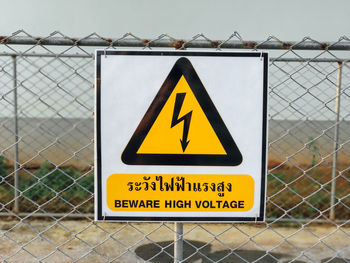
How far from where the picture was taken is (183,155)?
1.43 metres

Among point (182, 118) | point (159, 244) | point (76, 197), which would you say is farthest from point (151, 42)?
point (76, 197)

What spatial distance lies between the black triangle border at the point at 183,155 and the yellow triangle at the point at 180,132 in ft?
0.05

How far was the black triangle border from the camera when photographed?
141 cm

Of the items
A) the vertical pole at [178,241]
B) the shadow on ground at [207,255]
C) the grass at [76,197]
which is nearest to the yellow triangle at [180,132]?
the vertical pole at [178,241]

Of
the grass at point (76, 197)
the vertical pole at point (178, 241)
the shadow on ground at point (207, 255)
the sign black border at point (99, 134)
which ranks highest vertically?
the sign black border at point (99, 134)

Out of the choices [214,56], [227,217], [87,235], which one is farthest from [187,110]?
[87,235]

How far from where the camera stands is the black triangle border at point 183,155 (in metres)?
1.41

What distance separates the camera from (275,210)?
434cm

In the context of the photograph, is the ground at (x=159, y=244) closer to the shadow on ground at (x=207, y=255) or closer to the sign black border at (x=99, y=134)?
the shadow on ground at (x=207, y=255)

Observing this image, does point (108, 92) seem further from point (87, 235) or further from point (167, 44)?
point (87, 235)

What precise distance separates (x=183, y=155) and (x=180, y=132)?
98 mm

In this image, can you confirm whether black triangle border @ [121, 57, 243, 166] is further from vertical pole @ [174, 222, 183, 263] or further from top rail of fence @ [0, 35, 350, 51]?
vertical pole @ [174, 222, 183, 263]

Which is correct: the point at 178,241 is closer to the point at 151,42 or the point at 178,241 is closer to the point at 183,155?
the point at 183,155

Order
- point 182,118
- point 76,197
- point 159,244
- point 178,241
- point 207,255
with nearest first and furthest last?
1. point 182,118
2. point 178,241
3. point 207,255
4. point 159,244
5. point 76,197
